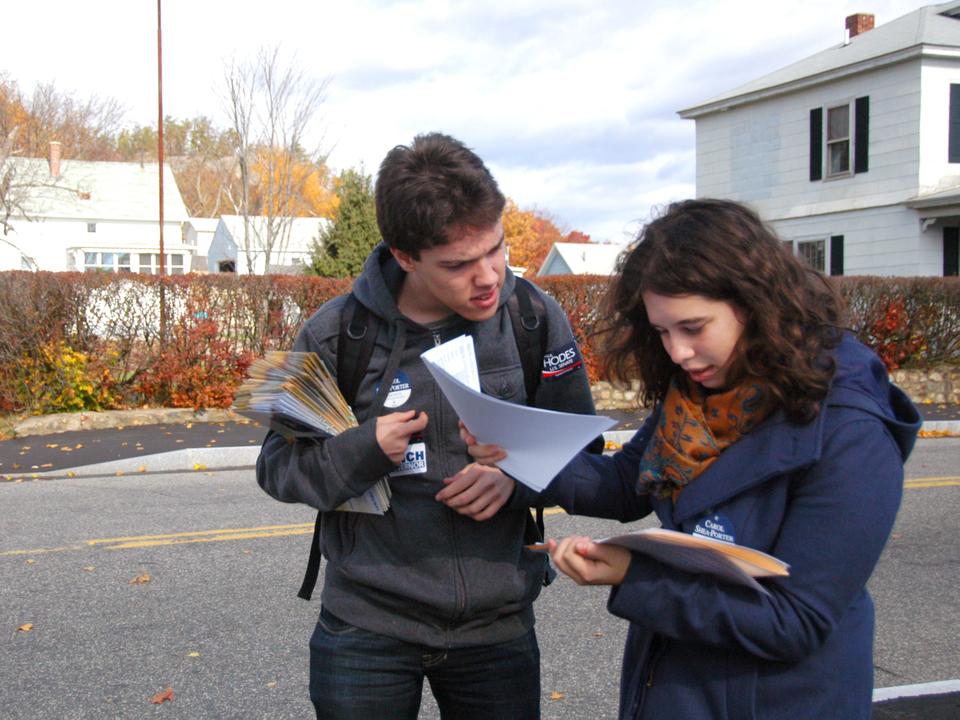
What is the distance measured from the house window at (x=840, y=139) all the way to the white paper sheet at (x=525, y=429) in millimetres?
21181

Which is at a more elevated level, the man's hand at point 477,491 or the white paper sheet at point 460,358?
the white paper sheet at point 460,358

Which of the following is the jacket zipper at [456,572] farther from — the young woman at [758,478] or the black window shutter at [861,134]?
the black window shutter at [861,134]

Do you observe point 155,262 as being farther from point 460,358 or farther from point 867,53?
point 460,358

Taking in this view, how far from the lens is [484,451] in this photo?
210 cm

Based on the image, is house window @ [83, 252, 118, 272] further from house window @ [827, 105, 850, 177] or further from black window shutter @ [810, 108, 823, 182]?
house window @ [827, 105, 850, 177]

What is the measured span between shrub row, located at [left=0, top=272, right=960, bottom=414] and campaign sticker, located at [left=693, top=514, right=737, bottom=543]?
10.8m

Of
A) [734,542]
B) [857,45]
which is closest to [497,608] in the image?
[734,542]

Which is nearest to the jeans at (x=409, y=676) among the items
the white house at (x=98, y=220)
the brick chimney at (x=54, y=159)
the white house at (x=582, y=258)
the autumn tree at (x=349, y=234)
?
the autumn tree at (x=349, y=234)

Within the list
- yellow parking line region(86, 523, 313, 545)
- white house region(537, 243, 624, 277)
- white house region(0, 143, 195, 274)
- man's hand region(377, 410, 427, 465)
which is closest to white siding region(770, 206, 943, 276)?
yellow parking line region(86, 523, 313, 545)

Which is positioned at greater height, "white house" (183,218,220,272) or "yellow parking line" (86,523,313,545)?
"white house" (183,218,220,272)

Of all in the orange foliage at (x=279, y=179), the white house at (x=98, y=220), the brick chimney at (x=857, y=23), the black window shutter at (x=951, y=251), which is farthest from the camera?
the white house at (x=98, y=220)

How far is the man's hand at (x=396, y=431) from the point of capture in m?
2.10

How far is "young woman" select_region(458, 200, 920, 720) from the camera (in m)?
1.68

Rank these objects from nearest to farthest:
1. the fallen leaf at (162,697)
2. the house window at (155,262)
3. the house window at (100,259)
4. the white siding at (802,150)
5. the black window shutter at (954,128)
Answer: the fallen leaf at (162,697), the black window shutter at (954,128), the white siding at (802,150), the house window at (100,259), the house window at (155,262)
